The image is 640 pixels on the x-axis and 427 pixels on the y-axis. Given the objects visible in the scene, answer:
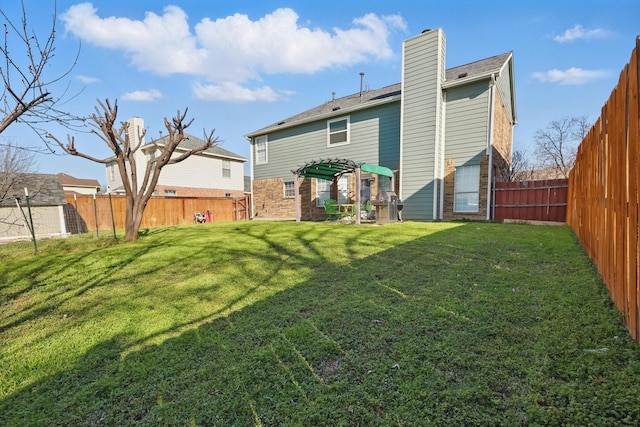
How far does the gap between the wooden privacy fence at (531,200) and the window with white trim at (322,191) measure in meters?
7.41

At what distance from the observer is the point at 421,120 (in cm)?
Answer: 1131

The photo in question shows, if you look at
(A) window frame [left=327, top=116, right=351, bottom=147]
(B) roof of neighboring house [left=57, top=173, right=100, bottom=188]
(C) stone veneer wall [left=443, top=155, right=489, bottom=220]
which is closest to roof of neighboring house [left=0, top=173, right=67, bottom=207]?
(A) window frame [left=327, top=116, right=351, bottom=147]

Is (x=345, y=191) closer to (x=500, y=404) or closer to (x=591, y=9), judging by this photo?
(x=591, y=9)

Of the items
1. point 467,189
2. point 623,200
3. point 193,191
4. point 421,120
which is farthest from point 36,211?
point 467,189

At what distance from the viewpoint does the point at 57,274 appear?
485cm

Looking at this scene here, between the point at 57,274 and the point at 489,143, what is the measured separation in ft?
40.5

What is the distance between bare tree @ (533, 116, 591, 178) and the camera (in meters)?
20.2

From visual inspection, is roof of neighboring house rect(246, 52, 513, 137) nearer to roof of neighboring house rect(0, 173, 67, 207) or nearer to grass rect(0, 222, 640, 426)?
grass rect(0, 222, 640, 426)

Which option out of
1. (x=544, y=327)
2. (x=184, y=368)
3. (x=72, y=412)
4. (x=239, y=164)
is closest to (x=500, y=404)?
(x=544, y=327)

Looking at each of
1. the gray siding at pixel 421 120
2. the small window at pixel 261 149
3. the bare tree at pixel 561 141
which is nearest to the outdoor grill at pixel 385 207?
the gray siding at pixel 421 120

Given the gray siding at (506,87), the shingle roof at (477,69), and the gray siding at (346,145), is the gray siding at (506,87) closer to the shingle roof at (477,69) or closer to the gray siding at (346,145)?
the shingle roof at (477,69)

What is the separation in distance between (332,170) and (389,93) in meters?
4.56

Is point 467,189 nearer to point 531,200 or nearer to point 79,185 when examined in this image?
point 531,200

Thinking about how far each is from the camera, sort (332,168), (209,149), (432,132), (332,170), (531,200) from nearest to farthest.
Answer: (531,200) < (432,132) < (332,168) < (332,170) < (209,149)
